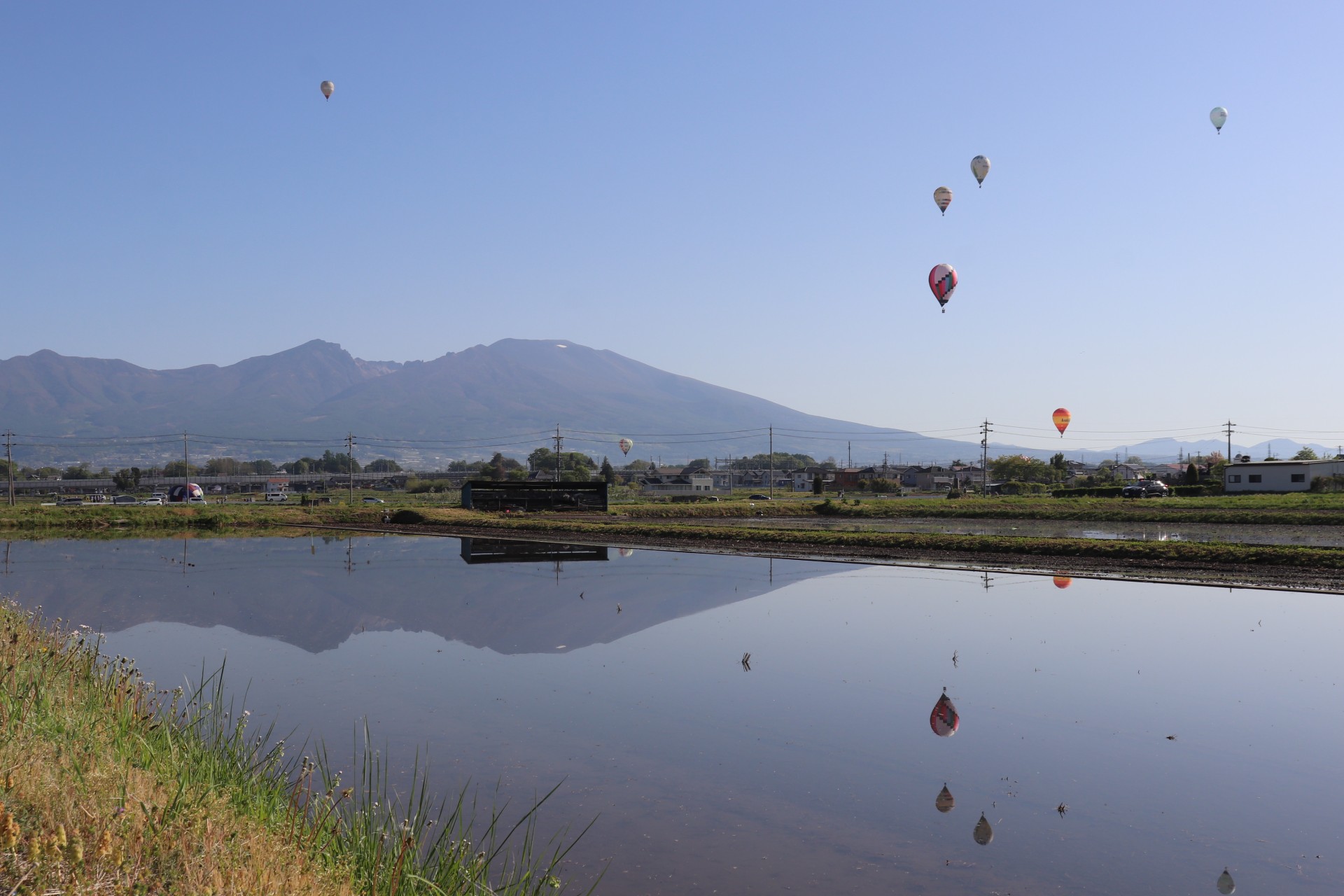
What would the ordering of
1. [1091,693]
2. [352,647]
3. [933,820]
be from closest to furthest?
[933,820] → [1091,693] → [352,647]

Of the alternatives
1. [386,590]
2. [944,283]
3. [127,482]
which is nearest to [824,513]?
[944,283]

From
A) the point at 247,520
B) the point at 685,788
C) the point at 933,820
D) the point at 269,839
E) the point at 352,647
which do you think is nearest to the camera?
the point at 269,839

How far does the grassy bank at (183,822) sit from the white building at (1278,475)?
8104 centimetres

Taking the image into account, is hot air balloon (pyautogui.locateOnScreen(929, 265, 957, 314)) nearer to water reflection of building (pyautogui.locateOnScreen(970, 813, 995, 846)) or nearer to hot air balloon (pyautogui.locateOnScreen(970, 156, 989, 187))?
hot air balloon (pyautogui.locateOnScreen(970, 156, 989, 187))

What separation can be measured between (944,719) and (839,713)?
4.15 ft

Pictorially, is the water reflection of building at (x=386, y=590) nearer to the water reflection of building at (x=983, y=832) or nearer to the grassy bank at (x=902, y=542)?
the grassy bank at (x=902, y=542)

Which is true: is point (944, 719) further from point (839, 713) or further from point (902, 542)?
point (902, 542)

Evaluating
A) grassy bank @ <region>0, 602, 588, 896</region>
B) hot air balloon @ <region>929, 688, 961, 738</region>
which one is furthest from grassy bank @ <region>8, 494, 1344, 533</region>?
grassy bank @ <region>0, 602, 588, 896</region>

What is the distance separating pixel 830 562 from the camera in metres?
30.8

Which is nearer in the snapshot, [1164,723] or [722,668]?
[1164,723]

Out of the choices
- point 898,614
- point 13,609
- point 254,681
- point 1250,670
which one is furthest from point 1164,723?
point 13,609

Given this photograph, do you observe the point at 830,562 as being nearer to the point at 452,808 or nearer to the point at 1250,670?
the point at 1250,670

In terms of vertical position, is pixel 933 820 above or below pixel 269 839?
below

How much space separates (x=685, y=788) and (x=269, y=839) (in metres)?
4.38
